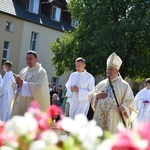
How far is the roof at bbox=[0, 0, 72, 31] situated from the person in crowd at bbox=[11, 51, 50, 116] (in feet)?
85.1

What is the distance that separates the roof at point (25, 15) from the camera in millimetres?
34250

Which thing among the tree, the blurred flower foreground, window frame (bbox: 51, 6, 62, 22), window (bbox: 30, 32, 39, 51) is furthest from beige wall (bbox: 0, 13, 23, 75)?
the blurred flower foreground

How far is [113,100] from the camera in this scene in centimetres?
690

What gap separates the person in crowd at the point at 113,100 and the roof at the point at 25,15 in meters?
27.2

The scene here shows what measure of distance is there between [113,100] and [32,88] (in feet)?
5.64

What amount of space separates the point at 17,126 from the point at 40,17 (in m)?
37.3

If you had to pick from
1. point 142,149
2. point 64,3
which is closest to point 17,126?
point 142,149

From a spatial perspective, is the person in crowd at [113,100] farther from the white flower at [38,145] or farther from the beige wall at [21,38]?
the beige wall at [21,38]

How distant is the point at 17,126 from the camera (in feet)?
4.49

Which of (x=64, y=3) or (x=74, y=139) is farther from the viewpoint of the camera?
(x=64, y=3)

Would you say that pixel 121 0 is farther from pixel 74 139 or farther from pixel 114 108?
pixel 74 139

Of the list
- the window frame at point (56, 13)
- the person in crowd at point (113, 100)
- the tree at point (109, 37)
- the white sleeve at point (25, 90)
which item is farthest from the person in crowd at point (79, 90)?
the window frame at point (56, 13)

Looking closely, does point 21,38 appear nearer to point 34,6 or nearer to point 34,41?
point 34,41

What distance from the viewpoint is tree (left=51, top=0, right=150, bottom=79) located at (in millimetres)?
29984
